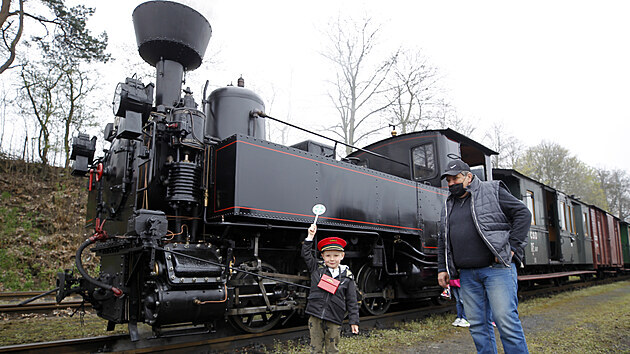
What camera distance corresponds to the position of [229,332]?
4441 mm

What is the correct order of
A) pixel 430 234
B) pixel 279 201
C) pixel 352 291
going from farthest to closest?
pixel 430 234
pixel 279 201
pixel 352 291

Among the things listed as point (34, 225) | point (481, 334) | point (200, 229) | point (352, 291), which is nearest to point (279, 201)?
point (200, 229)

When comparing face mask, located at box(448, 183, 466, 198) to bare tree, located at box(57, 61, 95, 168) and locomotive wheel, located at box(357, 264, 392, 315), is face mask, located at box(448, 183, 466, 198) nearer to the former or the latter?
locomotive wheel, located at box(357, 264, 392, 315)

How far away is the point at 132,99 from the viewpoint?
3809 mm

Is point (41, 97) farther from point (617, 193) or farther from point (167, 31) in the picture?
point (617, 193)

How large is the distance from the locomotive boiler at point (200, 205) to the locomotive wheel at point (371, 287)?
0.11 feet

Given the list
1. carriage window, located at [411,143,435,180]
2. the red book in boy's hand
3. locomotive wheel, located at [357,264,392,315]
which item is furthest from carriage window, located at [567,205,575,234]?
the red book in boy's hand

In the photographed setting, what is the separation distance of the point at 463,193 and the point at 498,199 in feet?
0.83

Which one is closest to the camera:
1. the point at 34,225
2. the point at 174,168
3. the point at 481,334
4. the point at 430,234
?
the point at 481,334

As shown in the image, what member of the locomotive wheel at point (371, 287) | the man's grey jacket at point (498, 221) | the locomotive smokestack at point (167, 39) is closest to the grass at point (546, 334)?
the locomotive wheel at point (371, 287)

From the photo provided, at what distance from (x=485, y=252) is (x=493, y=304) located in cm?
37

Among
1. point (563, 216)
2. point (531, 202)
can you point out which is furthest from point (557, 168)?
point (531, 202)

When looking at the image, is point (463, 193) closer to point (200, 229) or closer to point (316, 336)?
point (316, 336)

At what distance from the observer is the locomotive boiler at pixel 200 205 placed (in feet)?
11.9
